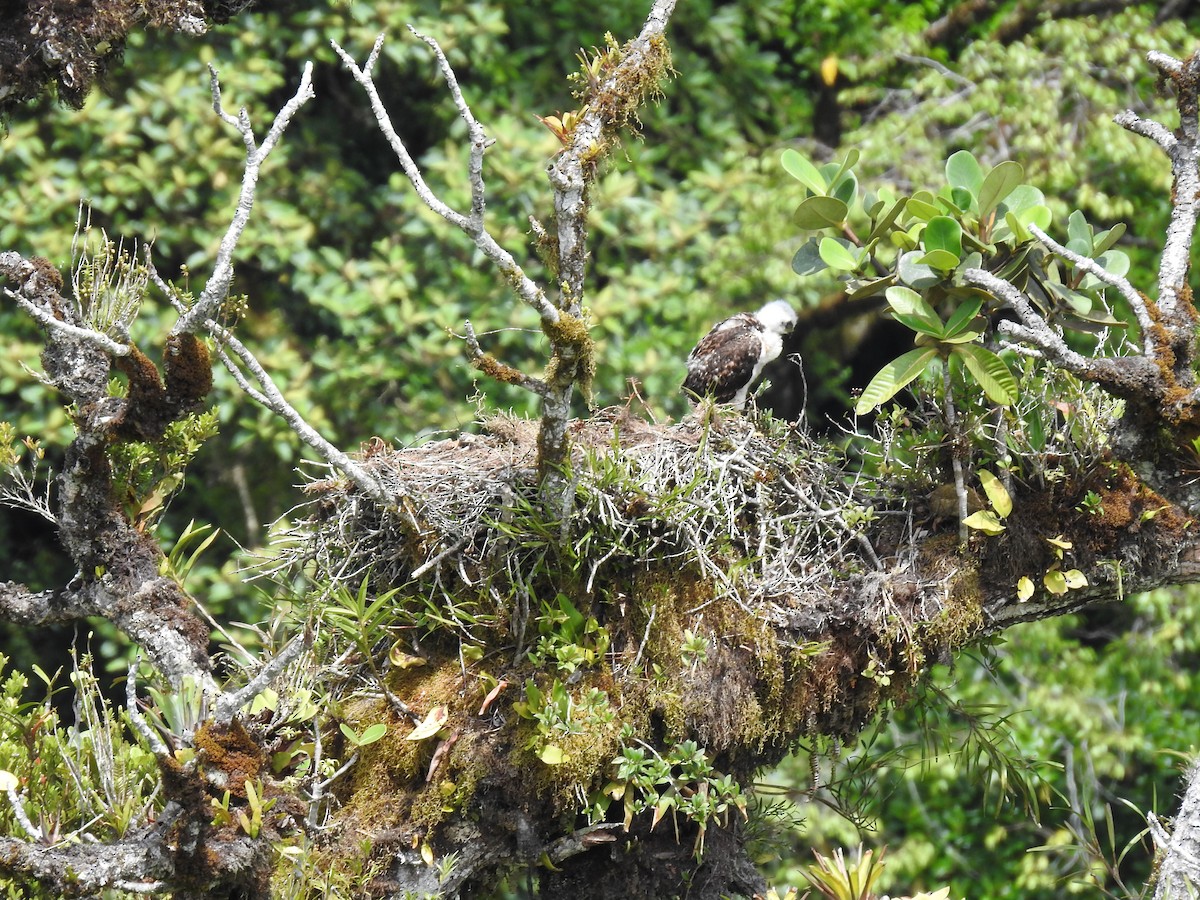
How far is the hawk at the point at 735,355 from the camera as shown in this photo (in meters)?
5.10

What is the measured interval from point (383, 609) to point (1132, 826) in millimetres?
7567

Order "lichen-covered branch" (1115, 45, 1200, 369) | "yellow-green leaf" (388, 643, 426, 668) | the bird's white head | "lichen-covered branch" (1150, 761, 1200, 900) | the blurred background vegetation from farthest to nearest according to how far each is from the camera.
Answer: the blurred background vegetation, the bird's white head, "yellow-green leaf" (388, 643, 426, 668), "lichen-covered branch" (1115, 45, 1200, 369), "lichen-covered branch" (1150, 761, 1200, 900)

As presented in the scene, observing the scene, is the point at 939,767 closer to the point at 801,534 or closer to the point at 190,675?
the point at 801,534

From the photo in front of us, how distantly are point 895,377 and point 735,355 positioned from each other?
5.15ft

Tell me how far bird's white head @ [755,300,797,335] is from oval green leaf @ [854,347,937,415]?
183cm

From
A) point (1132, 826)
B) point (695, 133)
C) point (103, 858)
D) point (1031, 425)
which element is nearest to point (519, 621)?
point (103, 858)

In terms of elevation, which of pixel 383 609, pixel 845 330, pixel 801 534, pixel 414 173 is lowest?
pixel 845 330

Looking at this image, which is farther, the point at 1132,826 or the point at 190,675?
the point at 1132,826

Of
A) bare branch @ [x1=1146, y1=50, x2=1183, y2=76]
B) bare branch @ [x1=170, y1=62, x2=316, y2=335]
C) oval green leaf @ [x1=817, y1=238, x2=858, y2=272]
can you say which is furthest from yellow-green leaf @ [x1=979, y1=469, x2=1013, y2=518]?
bare branch @ [x1=170, y1=62, x2=316, y2=335]

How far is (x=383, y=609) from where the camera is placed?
12.4ft

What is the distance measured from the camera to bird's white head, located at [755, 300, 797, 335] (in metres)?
5.42

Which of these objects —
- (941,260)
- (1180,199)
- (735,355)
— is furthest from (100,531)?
(1180,199)

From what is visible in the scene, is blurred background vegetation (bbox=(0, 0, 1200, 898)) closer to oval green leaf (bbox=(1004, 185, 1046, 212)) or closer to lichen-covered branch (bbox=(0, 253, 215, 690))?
lichen-covered branch (bbox=(0, 253, 215, 690))

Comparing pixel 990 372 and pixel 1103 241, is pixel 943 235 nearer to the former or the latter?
pixel 990 372
